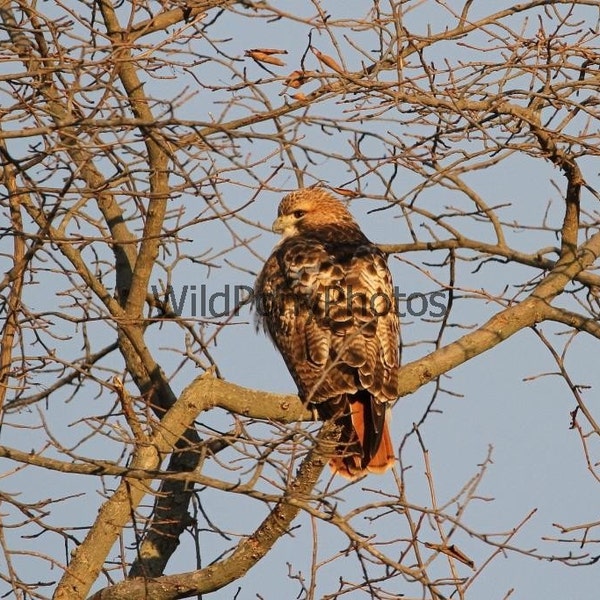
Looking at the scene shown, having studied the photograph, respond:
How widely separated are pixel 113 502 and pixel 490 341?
2.07 m

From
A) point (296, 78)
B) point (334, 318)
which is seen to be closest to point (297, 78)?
point (296, 78)

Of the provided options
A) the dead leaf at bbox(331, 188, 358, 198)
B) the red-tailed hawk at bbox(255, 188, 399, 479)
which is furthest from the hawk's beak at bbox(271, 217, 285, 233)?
the dead leaf at bbox(331, 188, 358, 198)

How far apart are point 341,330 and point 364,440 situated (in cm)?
59

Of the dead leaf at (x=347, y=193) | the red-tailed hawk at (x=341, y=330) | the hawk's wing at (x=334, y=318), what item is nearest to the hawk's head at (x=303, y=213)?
the red-tailed hawk at (x=341, y=330)

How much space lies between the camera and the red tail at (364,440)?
6148 millimetres

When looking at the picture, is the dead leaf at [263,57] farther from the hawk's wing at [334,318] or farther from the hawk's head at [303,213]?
the hawk's head at [303,213]

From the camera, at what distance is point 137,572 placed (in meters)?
6.46

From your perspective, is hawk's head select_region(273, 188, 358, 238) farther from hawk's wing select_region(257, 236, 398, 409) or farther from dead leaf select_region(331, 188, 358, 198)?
dead leaf select_region(331, 188, 358, 198)

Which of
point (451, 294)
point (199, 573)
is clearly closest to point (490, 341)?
point (451, 294)

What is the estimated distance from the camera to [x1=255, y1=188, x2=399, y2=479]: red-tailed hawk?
6.15 metres

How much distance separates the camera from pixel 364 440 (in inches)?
243

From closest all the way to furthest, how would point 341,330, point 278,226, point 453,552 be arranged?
point 453,552
point 341,330
point 278,226

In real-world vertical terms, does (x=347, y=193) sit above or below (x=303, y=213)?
below

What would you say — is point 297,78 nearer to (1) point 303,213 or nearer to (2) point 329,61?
(2) point 329,61
